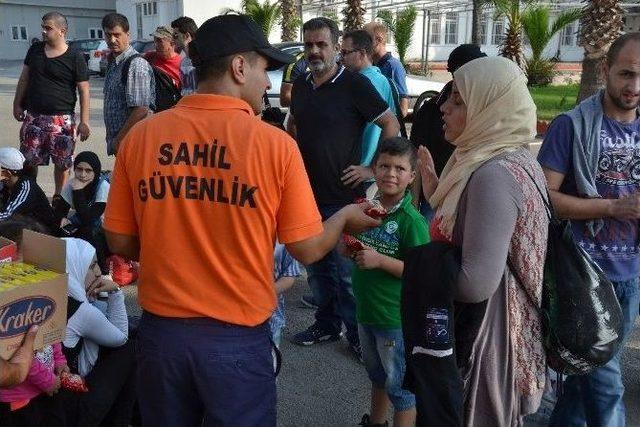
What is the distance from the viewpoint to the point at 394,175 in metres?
3.02

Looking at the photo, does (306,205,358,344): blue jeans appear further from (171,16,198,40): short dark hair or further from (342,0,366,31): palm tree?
(342,0,366,31): palm tree

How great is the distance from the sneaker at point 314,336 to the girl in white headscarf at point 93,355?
1386 millimetres

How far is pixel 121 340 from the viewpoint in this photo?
311 centimetres

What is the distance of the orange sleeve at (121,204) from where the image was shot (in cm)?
203

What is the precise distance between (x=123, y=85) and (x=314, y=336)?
2.71m

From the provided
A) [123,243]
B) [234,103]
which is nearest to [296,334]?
[123,243]

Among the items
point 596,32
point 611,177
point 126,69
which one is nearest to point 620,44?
point 611,177

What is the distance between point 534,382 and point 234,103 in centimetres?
130

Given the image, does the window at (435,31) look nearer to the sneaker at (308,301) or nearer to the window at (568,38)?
the window at (568,38)

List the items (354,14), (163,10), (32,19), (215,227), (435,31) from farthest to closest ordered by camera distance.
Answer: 1. (32,19)
2. (435,31)
3. (163,10)
4. (354,14)
5. (215,227)

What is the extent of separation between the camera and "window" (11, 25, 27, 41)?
146 feet

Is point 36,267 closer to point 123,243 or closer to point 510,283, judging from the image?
point 123,243

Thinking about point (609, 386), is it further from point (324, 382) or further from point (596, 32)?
point (596, 32)

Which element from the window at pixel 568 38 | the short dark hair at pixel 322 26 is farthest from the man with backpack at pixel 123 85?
the window at pixel 568 38
